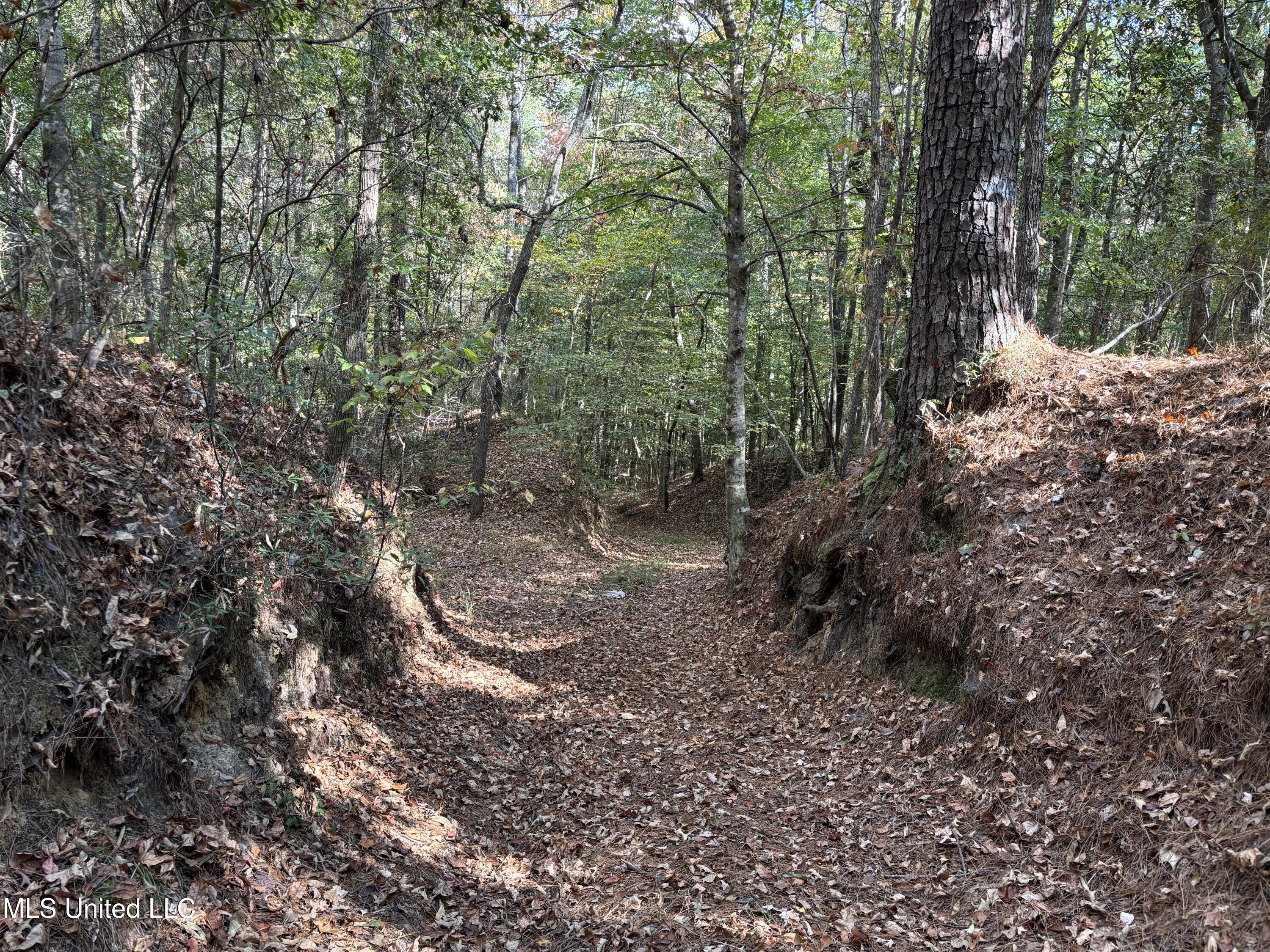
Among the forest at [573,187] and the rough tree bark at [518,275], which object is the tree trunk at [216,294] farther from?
the rough tree bark at [518,275]

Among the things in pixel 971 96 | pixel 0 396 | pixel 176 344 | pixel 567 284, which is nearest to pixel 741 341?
pixel 971 96

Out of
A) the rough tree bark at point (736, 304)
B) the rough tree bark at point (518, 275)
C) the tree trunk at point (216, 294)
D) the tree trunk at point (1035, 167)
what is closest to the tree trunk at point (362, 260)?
the tree trunk at point (216, 294)

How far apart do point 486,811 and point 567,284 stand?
1862cm

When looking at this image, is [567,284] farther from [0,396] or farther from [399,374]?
[0,396]

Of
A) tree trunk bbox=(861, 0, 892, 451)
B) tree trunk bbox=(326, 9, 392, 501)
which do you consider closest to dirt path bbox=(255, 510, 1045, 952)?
tree trunk bbox=(326, 9, 392, 501)

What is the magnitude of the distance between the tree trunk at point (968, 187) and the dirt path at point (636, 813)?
3.51 metres

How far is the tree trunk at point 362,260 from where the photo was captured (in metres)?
7.05

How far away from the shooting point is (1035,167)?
861cm

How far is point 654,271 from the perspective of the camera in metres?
18.7

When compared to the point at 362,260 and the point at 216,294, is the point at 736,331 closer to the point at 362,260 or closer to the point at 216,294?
the point at 362,260

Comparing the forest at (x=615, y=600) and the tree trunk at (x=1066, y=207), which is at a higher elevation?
the tree trunk at (x=1066, y=207)

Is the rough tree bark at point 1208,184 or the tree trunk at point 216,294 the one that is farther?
the rough tree bark at point 1208,184

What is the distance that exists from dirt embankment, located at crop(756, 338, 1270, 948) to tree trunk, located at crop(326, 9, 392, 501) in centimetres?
547

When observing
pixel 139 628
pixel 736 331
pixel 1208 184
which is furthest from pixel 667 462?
pixel 139 628
